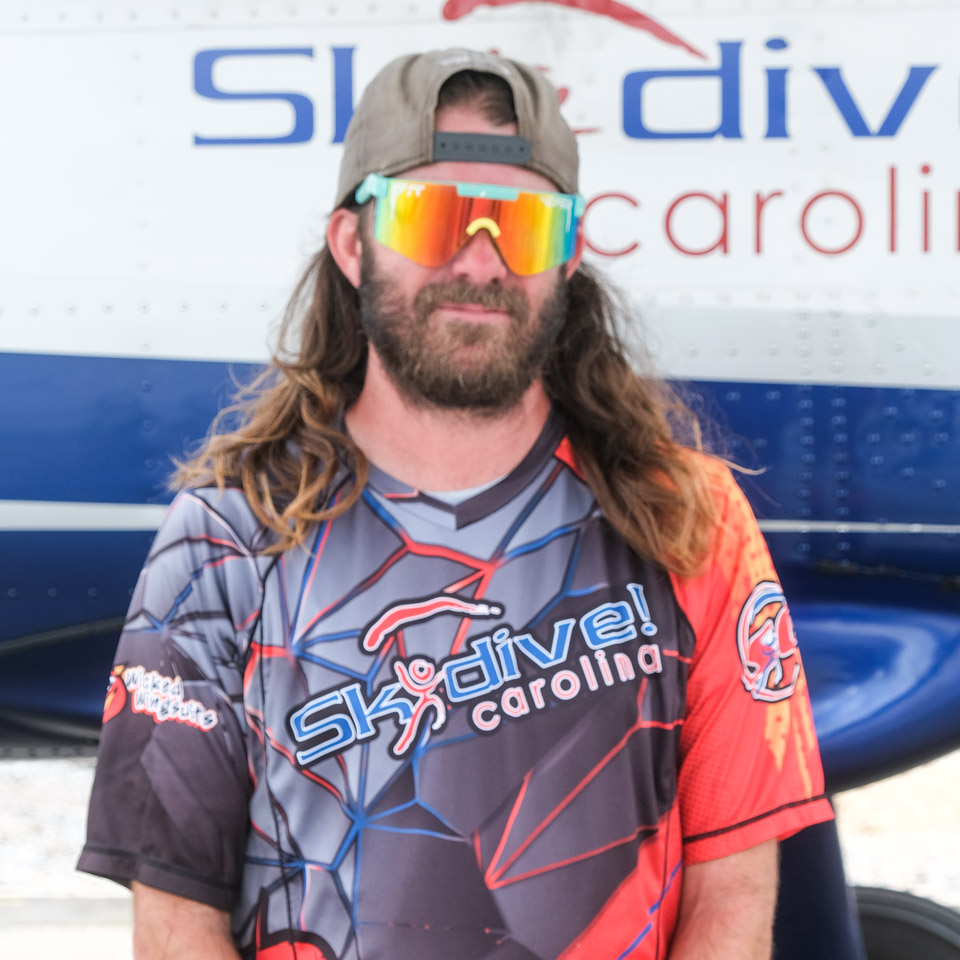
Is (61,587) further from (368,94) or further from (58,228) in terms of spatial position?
(368,94)

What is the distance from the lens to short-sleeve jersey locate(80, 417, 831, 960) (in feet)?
4.97

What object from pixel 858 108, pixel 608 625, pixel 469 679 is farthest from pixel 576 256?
pixel 858 108

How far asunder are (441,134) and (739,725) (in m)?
1.00

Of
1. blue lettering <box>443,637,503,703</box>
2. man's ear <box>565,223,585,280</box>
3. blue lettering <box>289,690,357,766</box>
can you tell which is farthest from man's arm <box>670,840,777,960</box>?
man's ear <box>565,223,585,280</box>

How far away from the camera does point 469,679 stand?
1.56 meters

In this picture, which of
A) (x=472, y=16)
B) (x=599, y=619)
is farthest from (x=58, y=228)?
(x=599, y=619)

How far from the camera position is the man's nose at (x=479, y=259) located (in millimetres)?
1628

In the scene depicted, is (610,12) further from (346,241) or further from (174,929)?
(174,929)

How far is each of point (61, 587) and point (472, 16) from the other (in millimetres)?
1697

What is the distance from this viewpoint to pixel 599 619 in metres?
1.61

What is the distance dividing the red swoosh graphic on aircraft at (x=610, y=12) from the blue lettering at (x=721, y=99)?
0.17 ft

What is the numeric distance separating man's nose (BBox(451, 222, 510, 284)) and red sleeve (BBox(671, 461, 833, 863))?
536 millimetres

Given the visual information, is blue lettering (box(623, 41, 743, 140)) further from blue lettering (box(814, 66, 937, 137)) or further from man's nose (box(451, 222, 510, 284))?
man's nose (box(451, 222, 510, 284))

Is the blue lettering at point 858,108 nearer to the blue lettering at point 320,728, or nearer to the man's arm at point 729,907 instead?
Answer: the man's arm at point 729,907
